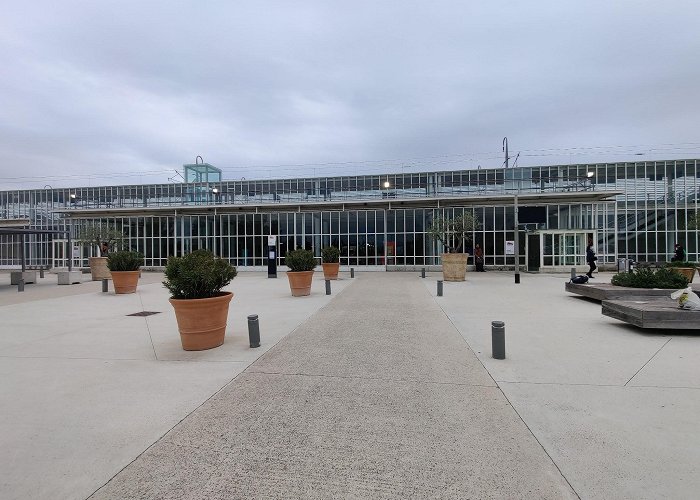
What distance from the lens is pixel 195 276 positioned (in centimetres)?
659

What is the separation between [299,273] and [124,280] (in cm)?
738

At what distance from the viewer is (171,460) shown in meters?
3.20

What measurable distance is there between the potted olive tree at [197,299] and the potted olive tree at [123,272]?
33.5 feet

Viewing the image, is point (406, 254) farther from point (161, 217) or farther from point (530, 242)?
point (161, 217)

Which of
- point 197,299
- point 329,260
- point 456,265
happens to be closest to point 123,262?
point 329,260

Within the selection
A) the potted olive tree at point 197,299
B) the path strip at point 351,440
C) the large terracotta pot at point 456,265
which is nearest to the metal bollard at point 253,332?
the potted olive tree at point 197,299

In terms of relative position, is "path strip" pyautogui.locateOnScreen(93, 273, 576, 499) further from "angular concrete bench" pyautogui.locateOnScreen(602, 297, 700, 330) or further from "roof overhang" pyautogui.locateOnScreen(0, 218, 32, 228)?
"roof overhang" pyautogui.locateOnScreen(0, 218, 32, 228)

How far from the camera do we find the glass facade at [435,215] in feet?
90.3

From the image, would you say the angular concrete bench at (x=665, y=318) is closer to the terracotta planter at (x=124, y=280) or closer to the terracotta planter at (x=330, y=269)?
the terracotta planter at (x=330, y=269)

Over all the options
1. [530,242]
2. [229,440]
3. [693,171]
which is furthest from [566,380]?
[693,171]

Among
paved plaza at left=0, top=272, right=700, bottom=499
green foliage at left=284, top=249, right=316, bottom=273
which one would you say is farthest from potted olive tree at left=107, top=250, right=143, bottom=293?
paved plaza at left=0, top=272, right=700, bottom=499

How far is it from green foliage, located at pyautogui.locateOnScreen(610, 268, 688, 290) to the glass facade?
1449 cm

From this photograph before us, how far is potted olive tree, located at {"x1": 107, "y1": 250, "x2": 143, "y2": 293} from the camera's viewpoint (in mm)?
15281

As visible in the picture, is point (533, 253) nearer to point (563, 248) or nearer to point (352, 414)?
point (563, 248)
